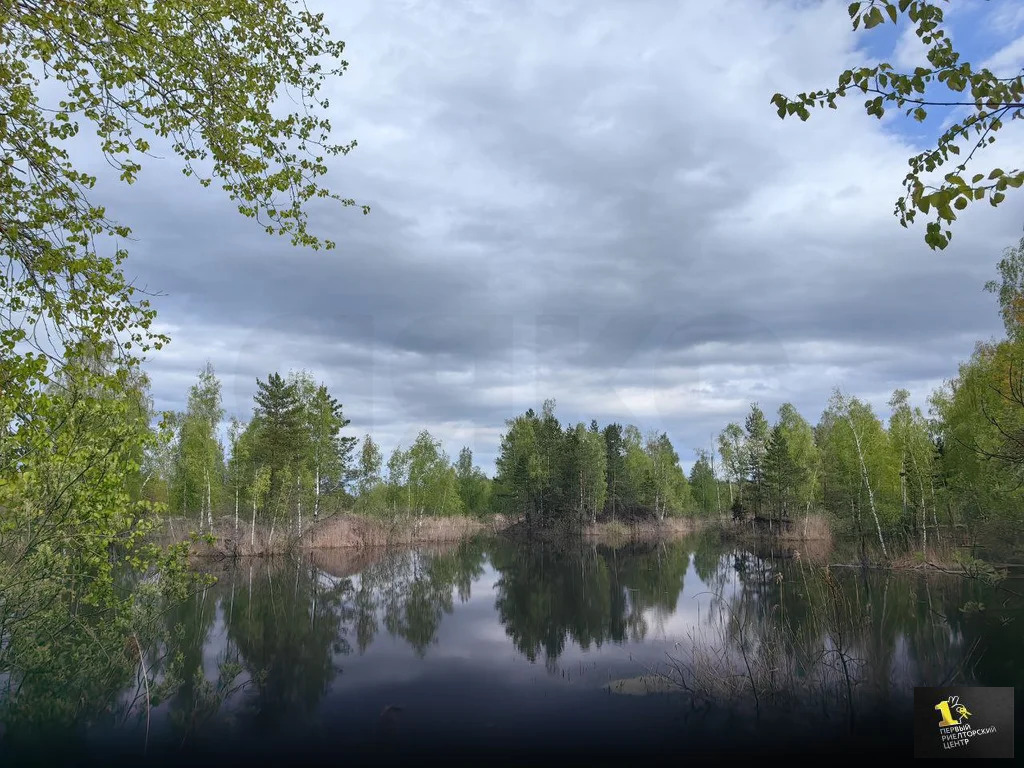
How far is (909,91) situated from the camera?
4.23m

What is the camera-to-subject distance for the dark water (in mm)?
11016

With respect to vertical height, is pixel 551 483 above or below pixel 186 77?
below

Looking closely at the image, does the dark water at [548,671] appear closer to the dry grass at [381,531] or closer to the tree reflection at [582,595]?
the tree reflection at [582,595]

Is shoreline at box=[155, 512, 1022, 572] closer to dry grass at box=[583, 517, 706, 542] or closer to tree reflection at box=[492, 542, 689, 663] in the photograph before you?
dry grass at box=[583, 517, 706, 542]

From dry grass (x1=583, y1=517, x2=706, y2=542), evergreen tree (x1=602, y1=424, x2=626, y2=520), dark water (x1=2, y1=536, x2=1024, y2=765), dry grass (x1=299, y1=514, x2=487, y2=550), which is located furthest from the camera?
evergreen tree (x1=602, y1=424, x2=626, y2=520)

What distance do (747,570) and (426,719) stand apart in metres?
26.3

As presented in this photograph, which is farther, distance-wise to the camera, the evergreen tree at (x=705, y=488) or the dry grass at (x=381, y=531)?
the evergreen tree at (x=705, y=488)

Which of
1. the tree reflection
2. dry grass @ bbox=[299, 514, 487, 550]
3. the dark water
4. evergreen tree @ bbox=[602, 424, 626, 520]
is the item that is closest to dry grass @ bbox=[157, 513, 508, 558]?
dry grass @ bbox=[299, 514, 487, 550]

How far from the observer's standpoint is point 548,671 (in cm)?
1587

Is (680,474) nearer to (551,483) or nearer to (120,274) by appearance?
(551,483)

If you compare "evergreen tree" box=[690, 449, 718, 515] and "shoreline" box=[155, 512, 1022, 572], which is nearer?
"shoreline" box=[155, 512, 1022, 572]

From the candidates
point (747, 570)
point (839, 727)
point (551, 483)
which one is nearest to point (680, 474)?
point (551, 483)

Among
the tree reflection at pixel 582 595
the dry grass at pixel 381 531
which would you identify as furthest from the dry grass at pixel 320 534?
the tree reflection at pixel 582 595

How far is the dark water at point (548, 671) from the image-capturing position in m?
11.0
